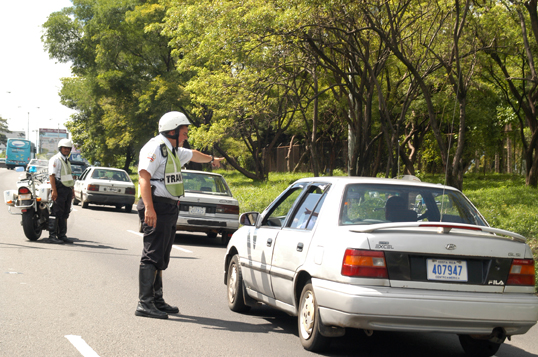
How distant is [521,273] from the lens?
4.98 meters

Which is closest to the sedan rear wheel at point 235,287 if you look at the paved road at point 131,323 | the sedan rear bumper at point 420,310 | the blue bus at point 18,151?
the paved road at point 131,323

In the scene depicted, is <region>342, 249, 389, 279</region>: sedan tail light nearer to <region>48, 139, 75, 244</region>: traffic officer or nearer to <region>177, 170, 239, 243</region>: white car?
<region>48, 139, 75, 244</region>: traffic officer

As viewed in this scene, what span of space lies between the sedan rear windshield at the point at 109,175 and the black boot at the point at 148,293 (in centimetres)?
1651

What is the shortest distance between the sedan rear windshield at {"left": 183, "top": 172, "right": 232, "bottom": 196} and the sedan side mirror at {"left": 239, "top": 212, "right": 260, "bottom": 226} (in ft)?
22.3

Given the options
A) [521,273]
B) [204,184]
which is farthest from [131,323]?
[204,184]

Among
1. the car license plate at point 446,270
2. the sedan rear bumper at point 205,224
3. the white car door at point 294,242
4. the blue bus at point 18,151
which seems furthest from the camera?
the blue bus at point 18,151

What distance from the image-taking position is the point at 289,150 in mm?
46375

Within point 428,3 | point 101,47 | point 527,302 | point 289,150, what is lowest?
point 527,302

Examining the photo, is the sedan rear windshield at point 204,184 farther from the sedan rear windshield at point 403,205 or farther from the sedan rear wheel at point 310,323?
the sedan rear wheel at point 310,323

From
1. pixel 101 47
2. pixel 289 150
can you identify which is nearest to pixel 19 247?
pixel 101 47

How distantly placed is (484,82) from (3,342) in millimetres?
23858

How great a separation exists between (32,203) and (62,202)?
1.92 ft

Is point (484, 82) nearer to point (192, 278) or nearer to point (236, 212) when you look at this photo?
point (236, 212)

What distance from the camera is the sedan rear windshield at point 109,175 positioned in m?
22.3
